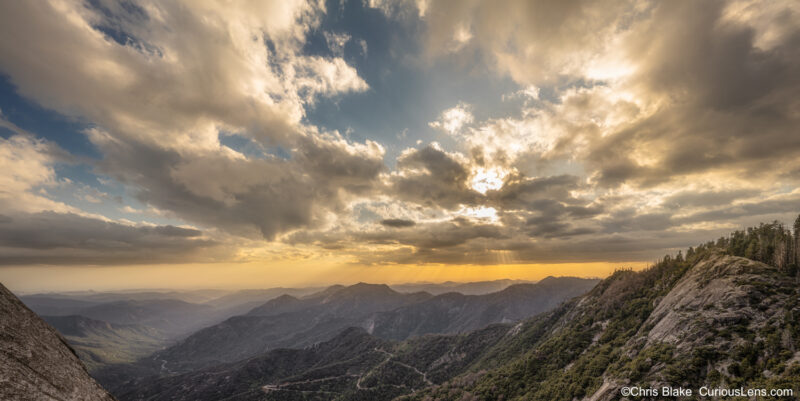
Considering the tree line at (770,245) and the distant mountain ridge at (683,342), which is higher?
the tree line at (770,245)

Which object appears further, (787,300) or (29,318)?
(787,300)

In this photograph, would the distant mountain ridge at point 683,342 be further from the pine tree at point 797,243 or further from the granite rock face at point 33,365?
the granite rock face at point 33,365

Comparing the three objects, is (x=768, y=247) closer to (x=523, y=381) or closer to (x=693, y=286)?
(x=693, y=286)

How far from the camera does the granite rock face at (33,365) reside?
20.0 meters

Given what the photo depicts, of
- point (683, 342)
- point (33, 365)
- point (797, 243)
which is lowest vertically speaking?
point (683, 342)

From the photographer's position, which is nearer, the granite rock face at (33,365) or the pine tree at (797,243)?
the granite rock face at (33,365)

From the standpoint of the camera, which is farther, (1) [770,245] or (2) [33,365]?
(1) [770,245]

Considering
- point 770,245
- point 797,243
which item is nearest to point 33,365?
point 797,243

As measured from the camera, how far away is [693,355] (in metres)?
57.7

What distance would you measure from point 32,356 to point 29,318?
6.82 m

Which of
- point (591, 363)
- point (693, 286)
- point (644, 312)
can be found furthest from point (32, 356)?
point (644, 312)

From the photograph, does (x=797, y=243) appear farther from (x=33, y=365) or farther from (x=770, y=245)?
(x=33, y=365)

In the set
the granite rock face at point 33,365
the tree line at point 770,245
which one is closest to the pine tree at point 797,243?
the tree line at point 770,245

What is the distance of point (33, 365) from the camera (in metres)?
22.2
